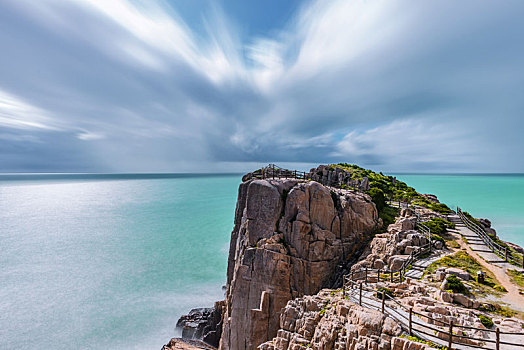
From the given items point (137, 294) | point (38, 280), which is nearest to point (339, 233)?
point (137, 294)

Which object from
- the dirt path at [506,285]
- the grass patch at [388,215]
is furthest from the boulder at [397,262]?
the grass patch at [388,215]

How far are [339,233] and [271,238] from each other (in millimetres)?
8949

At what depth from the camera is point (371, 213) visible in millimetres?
31969

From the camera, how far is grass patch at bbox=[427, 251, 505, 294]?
16.8 metres

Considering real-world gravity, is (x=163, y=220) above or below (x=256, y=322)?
below

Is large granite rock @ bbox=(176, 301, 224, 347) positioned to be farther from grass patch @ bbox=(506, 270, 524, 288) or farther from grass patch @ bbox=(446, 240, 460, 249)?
grass patch @ bbox=(506, 270, 524, 288)

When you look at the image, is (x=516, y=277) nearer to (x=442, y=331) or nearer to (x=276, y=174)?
(x=442, y=331)

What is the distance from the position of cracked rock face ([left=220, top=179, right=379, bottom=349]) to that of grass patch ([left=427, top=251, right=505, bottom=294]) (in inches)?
378

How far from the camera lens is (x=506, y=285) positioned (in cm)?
1745

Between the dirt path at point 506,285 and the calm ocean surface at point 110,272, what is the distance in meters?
43.6

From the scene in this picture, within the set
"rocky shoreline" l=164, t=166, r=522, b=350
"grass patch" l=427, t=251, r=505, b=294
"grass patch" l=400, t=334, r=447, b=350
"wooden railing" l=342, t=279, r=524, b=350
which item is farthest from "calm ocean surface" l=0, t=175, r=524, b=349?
"grass patch" l=427, t=251, r=505, b=294

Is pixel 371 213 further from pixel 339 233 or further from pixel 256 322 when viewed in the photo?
pixel 256 322

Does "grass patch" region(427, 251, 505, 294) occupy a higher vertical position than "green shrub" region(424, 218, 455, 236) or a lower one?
lower

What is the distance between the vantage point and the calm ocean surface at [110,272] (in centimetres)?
4091
